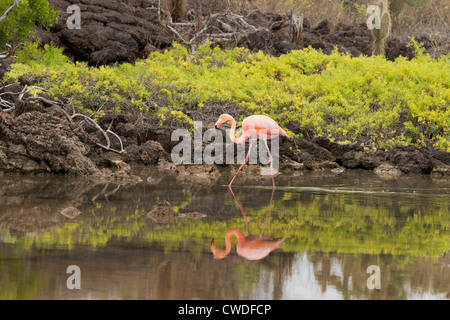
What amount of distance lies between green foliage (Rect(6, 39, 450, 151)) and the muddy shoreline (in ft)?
1.74

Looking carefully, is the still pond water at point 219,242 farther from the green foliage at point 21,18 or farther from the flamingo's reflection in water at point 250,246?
the green foliage at point 21,18

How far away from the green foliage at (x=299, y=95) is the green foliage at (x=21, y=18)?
0.61 meters

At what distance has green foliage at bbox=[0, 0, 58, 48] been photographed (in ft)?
50.0

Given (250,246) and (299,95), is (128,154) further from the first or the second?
(250,246)

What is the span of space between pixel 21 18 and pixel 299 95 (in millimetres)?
6760

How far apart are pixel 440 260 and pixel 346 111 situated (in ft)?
30.8

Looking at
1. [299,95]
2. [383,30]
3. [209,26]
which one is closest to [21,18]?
[299,95]

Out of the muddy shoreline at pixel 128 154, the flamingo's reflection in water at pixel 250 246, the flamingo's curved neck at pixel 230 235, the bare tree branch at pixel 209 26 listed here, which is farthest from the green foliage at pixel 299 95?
the flamingo's reflection in water at pixel 250 246

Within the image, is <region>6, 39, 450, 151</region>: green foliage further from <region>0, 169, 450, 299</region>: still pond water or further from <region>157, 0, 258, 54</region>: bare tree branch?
<region>0, 169, 450, 299</region>: still pond water

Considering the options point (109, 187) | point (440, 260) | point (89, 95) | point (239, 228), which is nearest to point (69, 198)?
point (109, 187)

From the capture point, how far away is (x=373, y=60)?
1775 cm

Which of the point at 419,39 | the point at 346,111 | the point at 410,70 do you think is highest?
the point at 419,39

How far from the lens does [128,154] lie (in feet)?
40.5

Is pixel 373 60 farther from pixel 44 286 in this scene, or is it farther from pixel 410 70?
pixel 44 286
